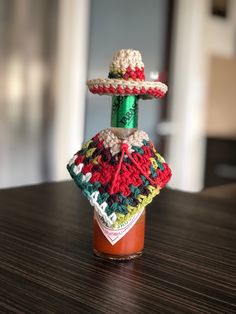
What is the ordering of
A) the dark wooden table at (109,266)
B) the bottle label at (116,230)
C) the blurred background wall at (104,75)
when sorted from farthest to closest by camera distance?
the blurred background wall at (104,75) → the bottle label at (116,230) → the dark wooden table at (109,266)

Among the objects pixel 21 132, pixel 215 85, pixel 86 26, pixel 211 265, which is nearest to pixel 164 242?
pixel 211 265

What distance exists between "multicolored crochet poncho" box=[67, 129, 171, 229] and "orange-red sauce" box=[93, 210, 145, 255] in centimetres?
4

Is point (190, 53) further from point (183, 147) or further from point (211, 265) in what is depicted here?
point (211, 265)

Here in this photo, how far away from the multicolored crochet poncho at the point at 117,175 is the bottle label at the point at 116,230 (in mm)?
15

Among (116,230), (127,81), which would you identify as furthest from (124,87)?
(116,230)

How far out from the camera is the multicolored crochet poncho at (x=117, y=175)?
55 centimetres

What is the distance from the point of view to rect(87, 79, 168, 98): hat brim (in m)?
0.54

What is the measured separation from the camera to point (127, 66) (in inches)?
22.1

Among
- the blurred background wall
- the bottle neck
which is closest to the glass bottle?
the bottle neck

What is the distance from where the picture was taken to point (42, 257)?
23.3 inches

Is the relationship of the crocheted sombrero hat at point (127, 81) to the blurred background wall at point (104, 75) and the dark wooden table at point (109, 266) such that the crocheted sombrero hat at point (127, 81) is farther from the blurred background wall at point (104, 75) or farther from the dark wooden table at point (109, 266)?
the blurred background wall at point (104, 75)

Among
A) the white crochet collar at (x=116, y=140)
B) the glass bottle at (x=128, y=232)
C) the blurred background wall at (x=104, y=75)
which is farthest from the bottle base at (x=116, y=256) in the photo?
the blurred background wall at (x=104, y=75)

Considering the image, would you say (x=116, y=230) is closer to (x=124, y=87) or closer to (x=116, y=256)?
(x=116, y=256)

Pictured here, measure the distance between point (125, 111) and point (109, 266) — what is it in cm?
20
